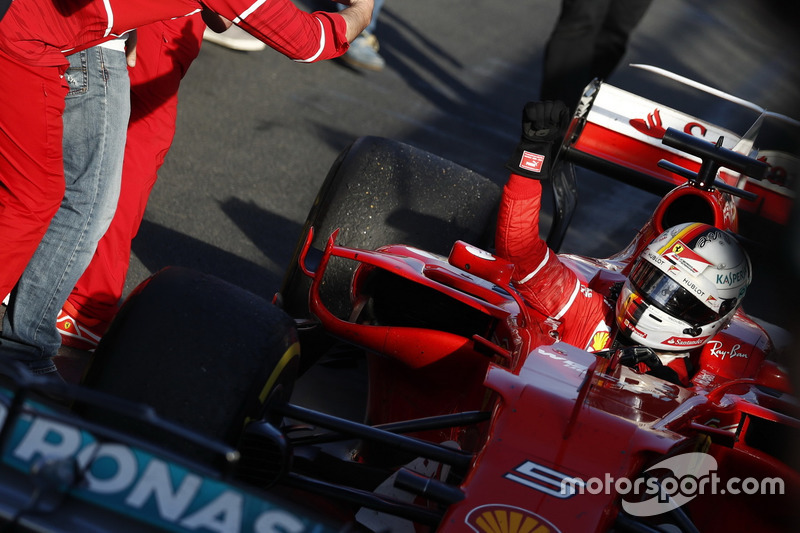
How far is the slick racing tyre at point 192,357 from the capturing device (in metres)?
2.09

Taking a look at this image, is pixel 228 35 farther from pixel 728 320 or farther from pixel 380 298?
pixel 728 320

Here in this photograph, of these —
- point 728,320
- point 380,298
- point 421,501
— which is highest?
point 728,320

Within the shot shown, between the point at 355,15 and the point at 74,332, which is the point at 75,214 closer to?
the point at 74,332

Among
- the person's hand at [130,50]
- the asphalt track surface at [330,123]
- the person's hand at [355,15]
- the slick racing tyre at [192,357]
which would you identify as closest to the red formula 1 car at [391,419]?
the slick racing tyre at [192,357]

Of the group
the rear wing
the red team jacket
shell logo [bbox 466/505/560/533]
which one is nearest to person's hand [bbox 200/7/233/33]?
the red team jacket

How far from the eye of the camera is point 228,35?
6547 millimetres

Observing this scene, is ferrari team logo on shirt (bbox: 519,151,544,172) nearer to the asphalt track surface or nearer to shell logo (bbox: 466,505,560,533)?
the asphalt track surface

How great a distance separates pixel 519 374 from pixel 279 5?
1.11 m

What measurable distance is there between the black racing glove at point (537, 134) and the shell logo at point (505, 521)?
1.29m

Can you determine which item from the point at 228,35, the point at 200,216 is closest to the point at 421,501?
the point at 200,216

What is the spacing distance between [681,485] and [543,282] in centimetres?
88

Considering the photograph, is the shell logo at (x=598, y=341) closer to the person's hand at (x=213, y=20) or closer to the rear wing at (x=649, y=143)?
the rear wing at (x=649, y=143)

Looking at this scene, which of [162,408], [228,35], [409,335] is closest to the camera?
[162,408]

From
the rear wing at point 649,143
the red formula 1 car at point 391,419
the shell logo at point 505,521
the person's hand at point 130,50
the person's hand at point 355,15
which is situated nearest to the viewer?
the red formula 1 car at point 391,419
